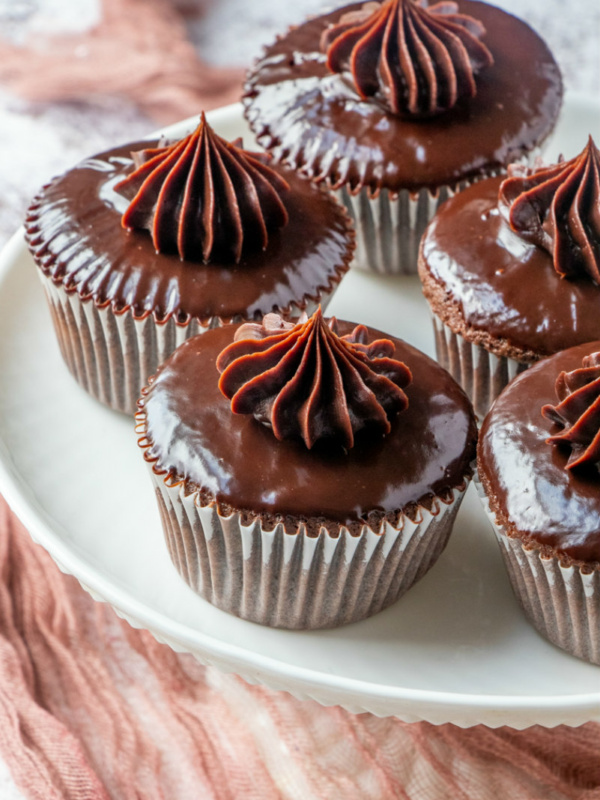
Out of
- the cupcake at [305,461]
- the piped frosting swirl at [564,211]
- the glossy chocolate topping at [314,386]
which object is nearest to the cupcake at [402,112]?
the piped frosting swirl at [564,211]

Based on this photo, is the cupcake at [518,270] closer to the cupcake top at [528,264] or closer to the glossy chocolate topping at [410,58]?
the cupcake top at [528,264]

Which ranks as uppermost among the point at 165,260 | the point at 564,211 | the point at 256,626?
the point at 564,211

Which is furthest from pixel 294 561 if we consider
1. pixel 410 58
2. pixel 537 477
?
pixel 410 58

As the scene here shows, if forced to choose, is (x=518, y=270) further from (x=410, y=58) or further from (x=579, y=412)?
(x=410, y=58)

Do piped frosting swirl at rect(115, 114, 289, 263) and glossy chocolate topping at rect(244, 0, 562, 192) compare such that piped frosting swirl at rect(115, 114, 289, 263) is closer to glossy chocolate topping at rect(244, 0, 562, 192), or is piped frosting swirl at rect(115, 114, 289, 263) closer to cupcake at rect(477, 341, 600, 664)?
glossy chocolate topping at rect(244, 0, 562, 192)

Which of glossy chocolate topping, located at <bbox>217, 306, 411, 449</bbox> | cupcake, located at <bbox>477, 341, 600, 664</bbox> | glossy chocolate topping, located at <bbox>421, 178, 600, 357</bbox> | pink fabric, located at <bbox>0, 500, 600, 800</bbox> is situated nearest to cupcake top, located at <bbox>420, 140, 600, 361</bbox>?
glossy chocolate topping, located at <bbox>421, 178, 600, 357</bbox>

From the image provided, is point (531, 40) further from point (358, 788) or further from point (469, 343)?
A: point (358, 788)
